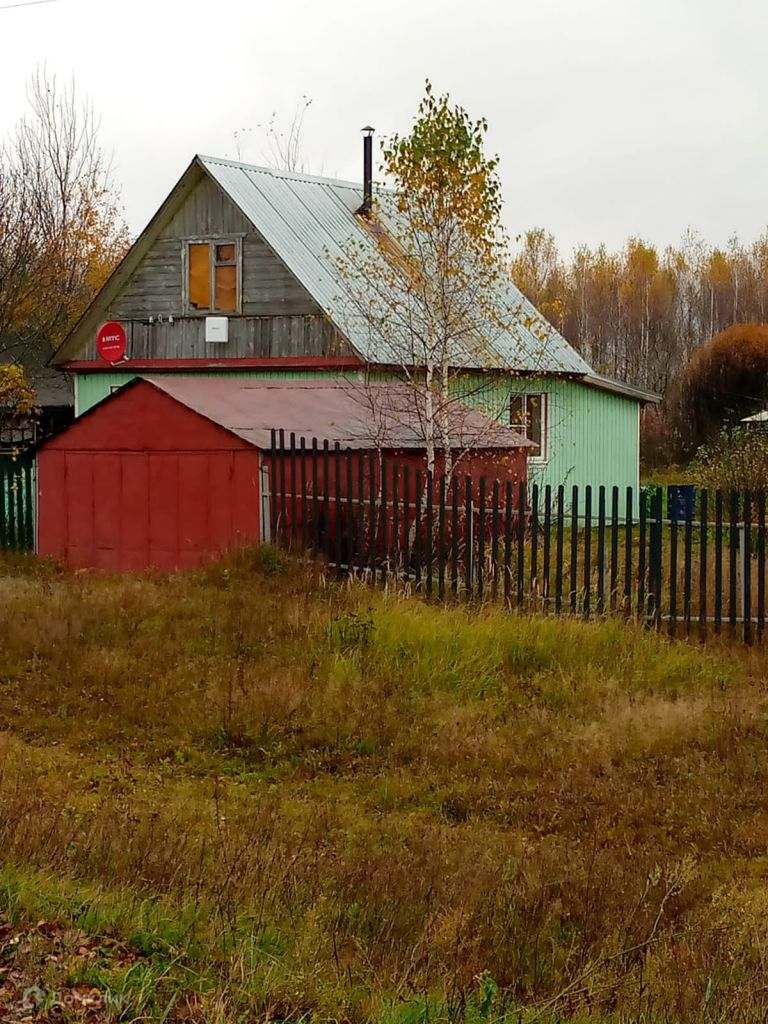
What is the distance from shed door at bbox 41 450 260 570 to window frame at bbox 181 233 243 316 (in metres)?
7.05

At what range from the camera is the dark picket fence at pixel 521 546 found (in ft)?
37.2

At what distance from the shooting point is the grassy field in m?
4.72

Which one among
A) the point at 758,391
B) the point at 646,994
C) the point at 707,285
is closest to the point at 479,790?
the point at 646,994

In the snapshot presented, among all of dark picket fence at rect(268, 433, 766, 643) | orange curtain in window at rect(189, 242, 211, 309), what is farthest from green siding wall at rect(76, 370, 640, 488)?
dark picket fence at rect(268, 433, 766, 643)

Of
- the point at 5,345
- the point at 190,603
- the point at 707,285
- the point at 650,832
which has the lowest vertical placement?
the point at 650,832

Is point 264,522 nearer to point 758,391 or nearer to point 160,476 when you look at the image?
point 160,476

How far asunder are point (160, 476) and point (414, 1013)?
11.8 m

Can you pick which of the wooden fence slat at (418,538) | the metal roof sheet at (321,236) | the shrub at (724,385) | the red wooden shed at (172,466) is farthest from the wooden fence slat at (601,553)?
the shrub at (724,385)

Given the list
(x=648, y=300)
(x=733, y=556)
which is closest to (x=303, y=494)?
(x=733, y=556)

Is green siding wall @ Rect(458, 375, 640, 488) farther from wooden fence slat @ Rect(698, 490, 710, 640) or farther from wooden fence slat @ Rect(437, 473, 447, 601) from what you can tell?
wooden fence slat @ Rect(698, 490, 710, 640)

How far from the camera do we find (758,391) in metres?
34.9

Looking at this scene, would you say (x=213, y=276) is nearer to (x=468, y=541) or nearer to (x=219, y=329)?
(x=219, y=329)

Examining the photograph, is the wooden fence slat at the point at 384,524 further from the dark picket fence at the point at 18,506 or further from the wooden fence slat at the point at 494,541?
the dark picket fence at the point at 18,506

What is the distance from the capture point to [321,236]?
78.0 feet
